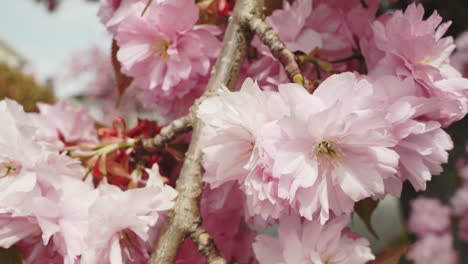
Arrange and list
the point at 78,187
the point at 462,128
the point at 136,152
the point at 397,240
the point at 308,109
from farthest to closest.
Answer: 1. the point at 397,240
2. the point at 462,128
3. the point at 136,152
4. the point at 78,187
5. the point at 308,109

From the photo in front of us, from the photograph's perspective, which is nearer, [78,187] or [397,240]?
[78,187]

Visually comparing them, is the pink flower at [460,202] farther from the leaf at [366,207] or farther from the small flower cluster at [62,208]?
the small flower cluster at [62,208]

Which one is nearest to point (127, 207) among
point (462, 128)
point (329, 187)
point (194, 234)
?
point (194, 234)

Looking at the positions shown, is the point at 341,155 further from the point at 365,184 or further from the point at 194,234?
the point at 194,234

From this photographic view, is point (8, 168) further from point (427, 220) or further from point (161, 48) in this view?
point (427, 220)

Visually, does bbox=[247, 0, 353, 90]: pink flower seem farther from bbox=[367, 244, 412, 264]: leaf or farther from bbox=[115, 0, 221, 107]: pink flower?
bbox=[367, 244, 412, 264]: leaf
